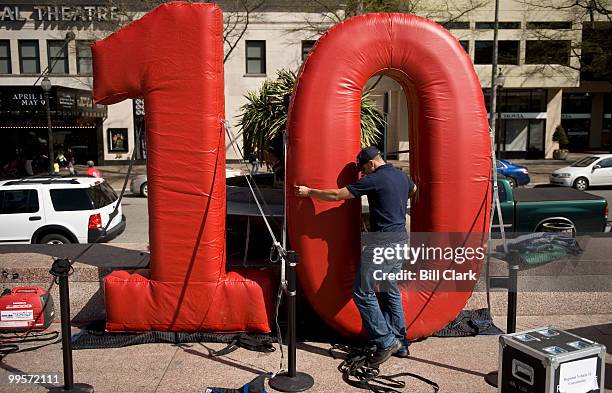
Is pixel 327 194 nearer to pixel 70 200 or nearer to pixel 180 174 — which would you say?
pixel 180 174

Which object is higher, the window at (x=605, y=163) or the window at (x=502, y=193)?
the window at (x=605, y=163)

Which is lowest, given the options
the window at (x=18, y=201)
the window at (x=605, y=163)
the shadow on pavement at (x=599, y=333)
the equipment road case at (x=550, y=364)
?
the shadow on pavement at (x=599, y=333)

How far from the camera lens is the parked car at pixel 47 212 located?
10.1m

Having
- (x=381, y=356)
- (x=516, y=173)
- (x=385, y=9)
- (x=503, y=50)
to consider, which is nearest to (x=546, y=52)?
(x=503, y=50)

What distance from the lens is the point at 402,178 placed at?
16.0ft

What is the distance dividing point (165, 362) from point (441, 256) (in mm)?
2737

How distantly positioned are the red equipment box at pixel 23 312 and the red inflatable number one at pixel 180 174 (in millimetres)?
736

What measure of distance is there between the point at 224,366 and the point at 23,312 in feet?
7.24

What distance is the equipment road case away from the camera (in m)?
3.34

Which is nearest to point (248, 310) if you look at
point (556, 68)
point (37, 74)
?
point (37, 74)

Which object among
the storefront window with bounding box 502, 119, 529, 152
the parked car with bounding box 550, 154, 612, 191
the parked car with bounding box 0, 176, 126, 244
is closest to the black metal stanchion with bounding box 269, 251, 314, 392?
the parked car with bounding box 0, 176, 126, 244

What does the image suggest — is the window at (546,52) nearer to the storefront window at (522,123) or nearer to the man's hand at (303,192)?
the storefront window at (522,123)

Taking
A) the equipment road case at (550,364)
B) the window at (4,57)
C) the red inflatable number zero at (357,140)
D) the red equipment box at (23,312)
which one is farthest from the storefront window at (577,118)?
the red equipment box at (23,312)

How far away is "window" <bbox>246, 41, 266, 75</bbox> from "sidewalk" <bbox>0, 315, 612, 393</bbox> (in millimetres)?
26007
